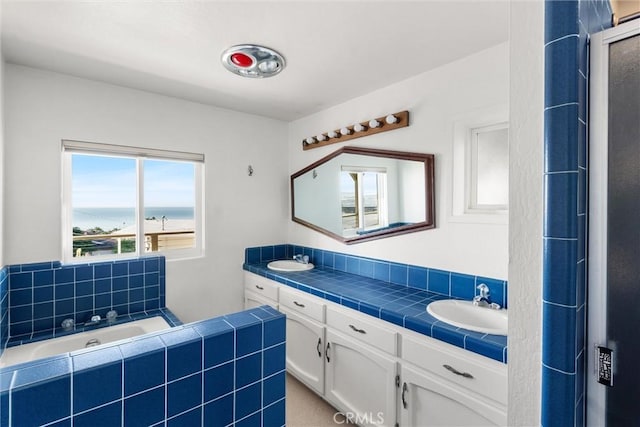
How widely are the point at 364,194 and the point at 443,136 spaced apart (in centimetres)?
79

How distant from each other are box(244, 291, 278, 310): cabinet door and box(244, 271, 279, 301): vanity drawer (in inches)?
1.3

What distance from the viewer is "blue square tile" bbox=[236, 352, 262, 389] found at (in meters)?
1.00

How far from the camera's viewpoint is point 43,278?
6.75 feet

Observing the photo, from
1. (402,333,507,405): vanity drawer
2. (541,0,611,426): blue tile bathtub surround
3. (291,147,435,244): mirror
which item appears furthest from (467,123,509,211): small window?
(541,0,611,426): blue tile bathtub surround

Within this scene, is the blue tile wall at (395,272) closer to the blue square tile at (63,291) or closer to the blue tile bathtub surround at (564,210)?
the blue tile bathtub surround at (564,210)

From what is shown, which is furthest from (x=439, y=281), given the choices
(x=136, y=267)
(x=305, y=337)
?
(x=136, y=267)

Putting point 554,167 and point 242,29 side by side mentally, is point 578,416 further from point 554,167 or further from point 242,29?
point 242,29

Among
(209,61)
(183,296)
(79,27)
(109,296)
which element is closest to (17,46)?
(79,27)

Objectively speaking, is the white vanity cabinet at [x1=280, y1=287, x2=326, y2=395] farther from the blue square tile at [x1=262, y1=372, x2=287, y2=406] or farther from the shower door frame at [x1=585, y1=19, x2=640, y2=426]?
the shower door frame at [x1=585, y1=19, x2=640, y2=426]

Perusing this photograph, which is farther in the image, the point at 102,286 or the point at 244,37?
the point at 102,286

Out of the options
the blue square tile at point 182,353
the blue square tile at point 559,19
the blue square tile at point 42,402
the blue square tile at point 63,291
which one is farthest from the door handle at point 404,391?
the blue square tile at point 63,291

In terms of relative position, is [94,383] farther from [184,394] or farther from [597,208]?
[597,208]

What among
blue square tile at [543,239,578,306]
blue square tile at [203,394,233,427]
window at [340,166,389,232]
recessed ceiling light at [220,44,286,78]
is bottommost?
blue square tile at [203,394,233,427]

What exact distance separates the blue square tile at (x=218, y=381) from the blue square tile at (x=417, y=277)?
4.87 feet
